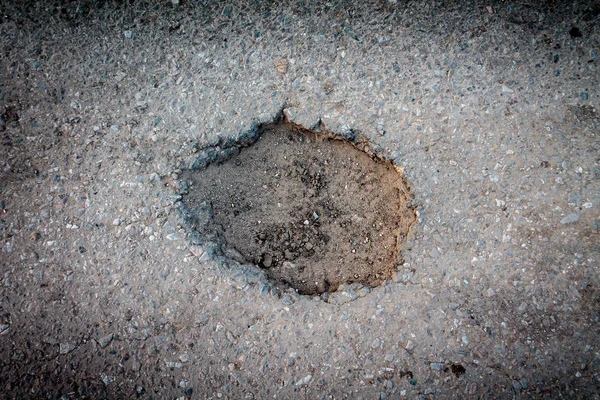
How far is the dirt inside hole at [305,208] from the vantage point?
229 centimetres

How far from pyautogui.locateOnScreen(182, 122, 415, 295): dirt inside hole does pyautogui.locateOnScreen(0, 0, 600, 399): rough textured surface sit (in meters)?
0.11

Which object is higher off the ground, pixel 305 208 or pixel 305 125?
pixel 305 125

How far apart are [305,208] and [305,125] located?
0.47 m

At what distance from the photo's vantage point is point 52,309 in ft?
7.19

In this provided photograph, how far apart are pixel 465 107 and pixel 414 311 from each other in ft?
3.85

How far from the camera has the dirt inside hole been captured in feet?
7.51

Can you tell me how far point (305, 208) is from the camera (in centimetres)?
237

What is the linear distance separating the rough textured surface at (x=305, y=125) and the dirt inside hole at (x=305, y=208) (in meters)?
0.11

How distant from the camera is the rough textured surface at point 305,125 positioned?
2.13 m

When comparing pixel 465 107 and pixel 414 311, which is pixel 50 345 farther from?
pixel 465 107

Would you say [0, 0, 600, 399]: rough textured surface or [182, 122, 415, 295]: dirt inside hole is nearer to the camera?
[0, 0, 600, 399]: rough textured surface

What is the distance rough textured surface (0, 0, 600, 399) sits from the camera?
2133 millimetres

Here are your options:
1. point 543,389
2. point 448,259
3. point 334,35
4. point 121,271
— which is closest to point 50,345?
point 121,271

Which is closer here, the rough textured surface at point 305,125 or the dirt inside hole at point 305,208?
the rough textured surface at point 305,125
